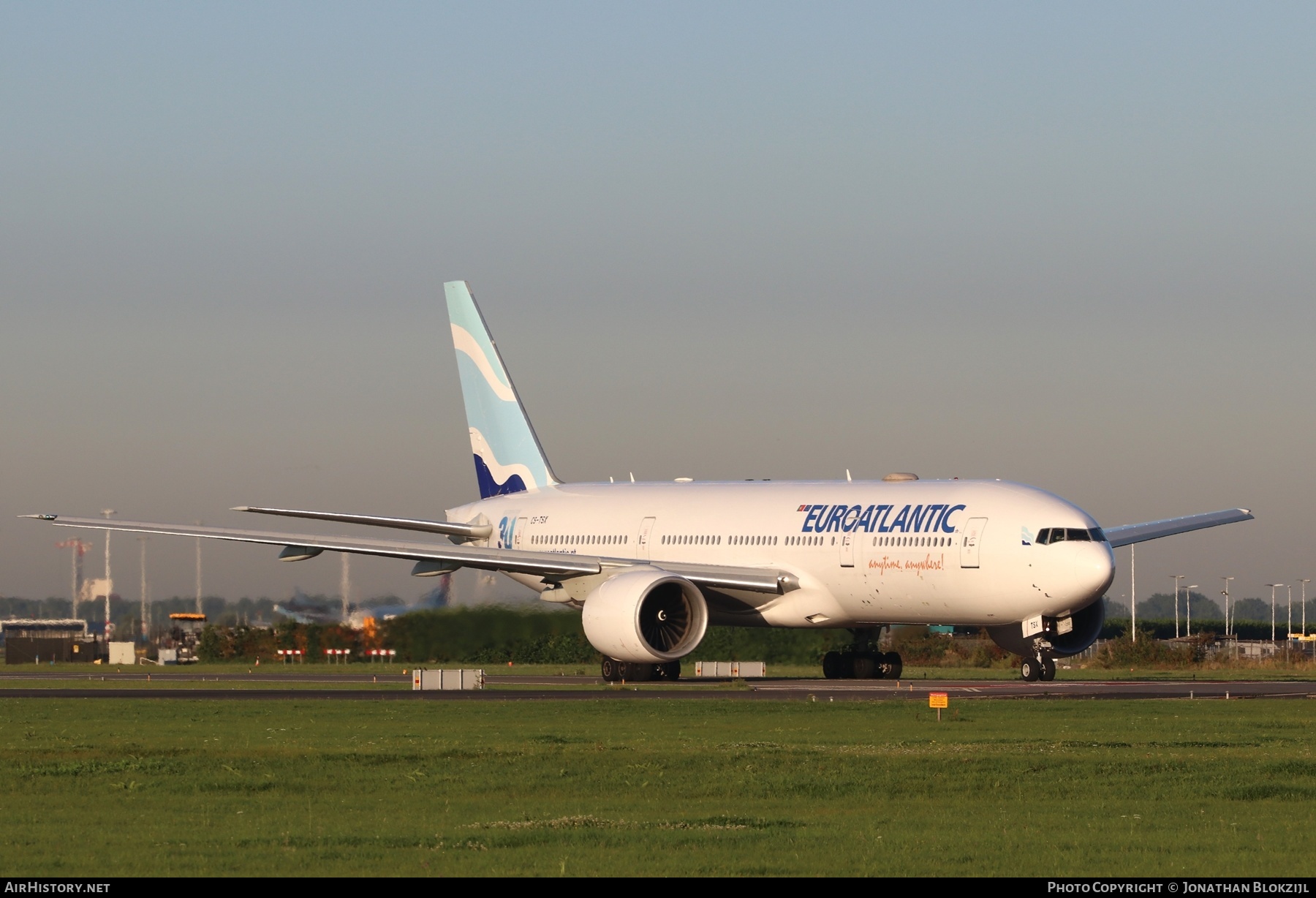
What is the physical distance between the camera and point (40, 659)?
2869 inches

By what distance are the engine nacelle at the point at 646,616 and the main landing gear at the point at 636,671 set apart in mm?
698

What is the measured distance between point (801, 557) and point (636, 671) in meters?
4.81

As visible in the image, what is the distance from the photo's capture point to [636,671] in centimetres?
4522

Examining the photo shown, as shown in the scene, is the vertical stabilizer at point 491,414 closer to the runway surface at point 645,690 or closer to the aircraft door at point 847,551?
the runway surface at point 645,690

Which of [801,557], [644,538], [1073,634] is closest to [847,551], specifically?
[801,557]

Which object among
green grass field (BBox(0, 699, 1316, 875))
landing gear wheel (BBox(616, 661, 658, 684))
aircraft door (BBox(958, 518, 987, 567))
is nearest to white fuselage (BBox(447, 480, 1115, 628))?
aircraft door (BBox(958, 518, 987, 567))

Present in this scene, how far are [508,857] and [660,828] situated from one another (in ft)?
7.08

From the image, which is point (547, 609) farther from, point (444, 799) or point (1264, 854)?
point (1264, 854)

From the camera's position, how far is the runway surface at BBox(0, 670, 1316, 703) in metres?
37.6

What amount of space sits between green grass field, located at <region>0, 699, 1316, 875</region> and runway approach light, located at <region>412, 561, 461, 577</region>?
17.6 metres

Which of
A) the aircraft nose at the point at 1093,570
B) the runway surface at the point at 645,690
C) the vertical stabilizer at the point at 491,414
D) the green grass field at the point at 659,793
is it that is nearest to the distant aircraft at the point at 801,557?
the aircraft nose at the point at 1093,570

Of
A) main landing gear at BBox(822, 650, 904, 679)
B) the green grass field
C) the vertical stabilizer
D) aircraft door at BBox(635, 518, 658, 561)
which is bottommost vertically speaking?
the green grass field

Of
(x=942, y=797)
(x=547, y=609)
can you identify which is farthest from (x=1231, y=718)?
(x=547, y=609)

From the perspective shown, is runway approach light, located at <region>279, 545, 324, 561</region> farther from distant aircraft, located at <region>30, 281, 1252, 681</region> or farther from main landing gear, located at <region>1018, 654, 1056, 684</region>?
main landing gear, located at <region>1018, 654, 1056, 684</region>
